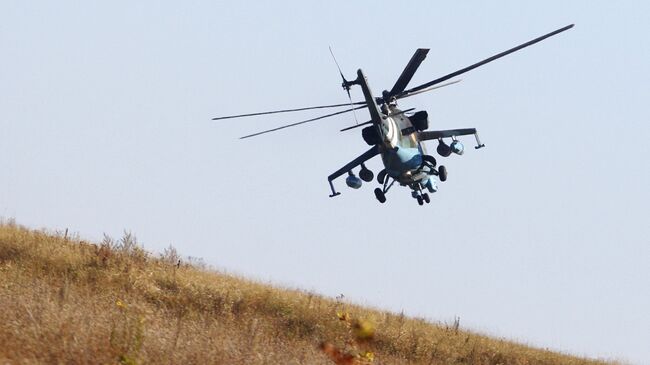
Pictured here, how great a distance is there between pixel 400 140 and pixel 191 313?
30.1 ft

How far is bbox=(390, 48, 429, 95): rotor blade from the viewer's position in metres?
24.0

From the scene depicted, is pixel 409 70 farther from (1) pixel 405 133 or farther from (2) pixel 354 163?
(2) pixel 354 163

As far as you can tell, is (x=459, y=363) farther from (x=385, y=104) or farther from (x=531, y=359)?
(x=385, y=104)

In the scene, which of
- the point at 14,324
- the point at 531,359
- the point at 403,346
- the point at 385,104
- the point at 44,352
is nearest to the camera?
the point at 44,352

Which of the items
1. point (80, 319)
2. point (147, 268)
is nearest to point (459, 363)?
point (147, 268)

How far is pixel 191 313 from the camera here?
16.9m

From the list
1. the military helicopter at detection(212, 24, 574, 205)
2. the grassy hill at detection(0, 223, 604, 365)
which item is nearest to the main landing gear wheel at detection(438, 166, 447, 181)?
the military helicopter at detection(212, 24, 574, 205)

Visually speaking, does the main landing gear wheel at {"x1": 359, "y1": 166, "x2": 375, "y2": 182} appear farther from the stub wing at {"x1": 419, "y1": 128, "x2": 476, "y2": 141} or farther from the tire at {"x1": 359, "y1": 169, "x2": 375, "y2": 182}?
the stub wing at {"x1": 419, "y1": 128, "x2": 476, "y2": 141}

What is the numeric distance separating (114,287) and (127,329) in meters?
8.05

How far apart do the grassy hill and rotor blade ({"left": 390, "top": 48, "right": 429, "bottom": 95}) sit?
566 centimetres

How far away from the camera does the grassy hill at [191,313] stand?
1065cm

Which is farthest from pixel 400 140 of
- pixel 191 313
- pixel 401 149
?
pixel 191 313

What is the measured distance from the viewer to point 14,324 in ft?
33.1

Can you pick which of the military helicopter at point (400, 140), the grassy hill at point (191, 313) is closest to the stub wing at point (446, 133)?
the military helicopter at point (400, 140)
